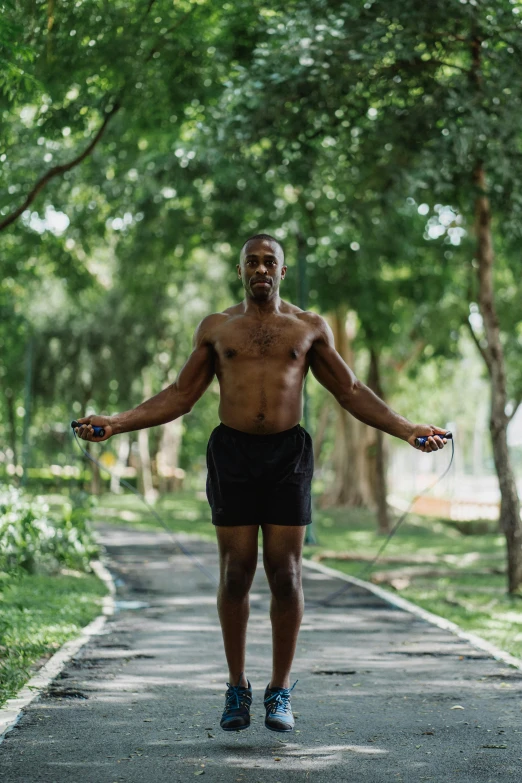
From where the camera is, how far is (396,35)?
1026cm

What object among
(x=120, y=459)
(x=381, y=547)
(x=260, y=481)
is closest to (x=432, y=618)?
(x=381, y=547)

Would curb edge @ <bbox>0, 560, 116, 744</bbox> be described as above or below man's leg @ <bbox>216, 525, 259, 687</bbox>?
below

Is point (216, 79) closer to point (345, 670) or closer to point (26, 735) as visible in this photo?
point (345, 670)

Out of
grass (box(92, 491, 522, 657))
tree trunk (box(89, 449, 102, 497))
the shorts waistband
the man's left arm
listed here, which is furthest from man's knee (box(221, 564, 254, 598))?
tree trunk (box(89, 449, 102, 497))

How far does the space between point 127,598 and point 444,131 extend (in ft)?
19.1

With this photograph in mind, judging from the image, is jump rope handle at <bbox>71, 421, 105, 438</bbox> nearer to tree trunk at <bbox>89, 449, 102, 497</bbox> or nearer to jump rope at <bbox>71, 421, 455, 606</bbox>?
jump rope at <bbox>71, 421, 455, 606</bbox>

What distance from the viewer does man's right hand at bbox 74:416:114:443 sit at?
4.97 m

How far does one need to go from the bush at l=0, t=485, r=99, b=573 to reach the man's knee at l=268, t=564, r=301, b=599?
5.44 meters

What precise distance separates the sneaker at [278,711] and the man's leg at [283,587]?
A: 4 cm

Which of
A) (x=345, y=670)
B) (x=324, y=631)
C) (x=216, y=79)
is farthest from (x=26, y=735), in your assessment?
(x=216, y=79)

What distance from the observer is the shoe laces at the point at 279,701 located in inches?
195

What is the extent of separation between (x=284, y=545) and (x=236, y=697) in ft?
2.40

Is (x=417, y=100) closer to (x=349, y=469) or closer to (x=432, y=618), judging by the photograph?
(x=432, y=618)

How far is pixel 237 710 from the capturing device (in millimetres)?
4988
